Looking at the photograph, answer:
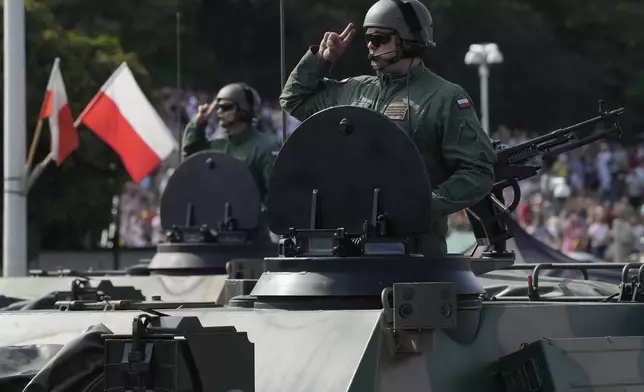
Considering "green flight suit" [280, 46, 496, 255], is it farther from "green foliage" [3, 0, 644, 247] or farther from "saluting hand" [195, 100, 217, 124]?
"green foliage" [3, 0, 644, 247]

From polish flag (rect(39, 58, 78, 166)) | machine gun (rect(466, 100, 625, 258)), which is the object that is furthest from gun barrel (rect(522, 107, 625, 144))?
polish flag (rect(39, 58, 78, 166))

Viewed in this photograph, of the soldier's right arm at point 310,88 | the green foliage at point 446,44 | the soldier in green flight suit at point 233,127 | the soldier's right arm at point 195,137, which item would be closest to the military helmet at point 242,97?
the soldier in green flight suit at point 233,127

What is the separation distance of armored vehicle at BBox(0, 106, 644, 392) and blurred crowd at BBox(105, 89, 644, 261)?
18.1 metres

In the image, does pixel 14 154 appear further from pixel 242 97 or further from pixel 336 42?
pixel 336 42

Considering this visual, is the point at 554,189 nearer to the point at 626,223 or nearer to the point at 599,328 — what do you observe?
the point at 626,223

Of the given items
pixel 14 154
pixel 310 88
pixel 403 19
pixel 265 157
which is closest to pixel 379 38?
pixel 403 19

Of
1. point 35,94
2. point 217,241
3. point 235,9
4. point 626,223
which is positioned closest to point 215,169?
point 217,241

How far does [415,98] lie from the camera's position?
26.1 ft

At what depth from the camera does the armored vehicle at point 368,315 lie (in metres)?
6.76

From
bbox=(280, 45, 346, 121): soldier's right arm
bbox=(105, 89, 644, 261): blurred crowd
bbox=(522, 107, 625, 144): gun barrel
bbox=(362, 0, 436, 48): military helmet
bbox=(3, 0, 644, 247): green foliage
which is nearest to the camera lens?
bbox=(362, 0, 436, 48): military helmet

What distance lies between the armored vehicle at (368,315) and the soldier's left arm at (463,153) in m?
Result: 0.37

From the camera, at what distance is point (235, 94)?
48.7 ft

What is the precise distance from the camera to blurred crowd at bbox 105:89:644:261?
90.8ft

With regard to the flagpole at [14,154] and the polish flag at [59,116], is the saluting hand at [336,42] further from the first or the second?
the polish flag at [59,116]
